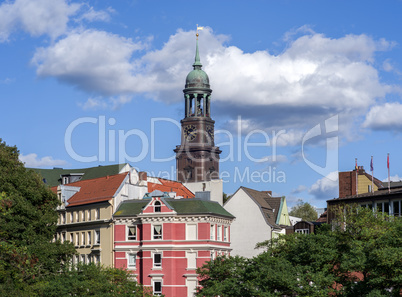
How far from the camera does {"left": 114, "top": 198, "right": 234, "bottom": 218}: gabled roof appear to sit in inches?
3630

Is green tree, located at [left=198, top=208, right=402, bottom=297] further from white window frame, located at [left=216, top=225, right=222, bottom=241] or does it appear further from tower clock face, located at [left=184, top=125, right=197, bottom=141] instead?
tower clock face, located at [left=184, top=125, right=197, bottom=141]

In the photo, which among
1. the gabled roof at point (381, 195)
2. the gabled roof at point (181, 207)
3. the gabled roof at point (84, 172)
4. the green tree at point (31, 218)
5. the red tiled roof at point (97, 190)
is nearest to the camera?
the green tree at point (31, 218)

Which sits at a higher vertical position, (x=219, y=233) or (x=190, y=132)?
(x=190, y=132)

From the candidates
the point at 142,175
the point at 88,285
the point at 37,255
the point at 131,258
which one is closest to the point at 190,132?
the point at 142,175

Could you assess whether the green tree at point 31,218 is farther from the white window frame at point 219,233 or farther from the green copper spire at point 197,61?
the green copper spire at point 197,61

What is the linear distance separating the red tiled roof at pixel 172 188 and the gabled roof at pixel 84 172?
6.13 m

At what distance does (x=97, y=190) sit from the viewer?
329ft

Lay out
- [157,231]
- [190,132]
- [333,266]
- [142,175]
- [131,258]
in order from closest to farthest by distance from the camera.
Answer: [333,266], [157,231], [131,258], [142,175], [190,132]

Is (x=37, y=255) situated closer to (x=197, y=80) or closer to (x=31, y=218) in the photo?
(x=31, y=218)

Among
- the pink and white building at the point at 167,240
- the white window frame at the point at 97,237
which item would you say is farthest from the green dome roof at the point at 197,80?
the white window frame at the point at 97,237

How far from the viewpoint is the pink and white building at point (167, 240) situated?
89.9 m

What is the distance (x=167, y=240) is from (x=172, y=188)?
745 inches

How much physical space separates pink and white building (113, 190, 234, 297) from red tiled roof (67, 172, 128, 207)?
3.53 meters

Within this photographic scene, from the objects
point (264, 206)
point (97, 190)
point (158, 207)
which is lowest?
point (158, 207)
